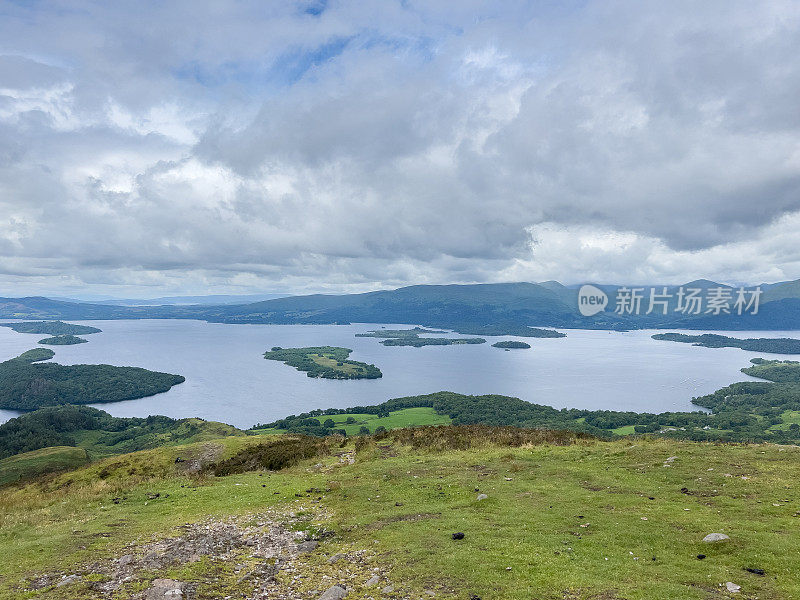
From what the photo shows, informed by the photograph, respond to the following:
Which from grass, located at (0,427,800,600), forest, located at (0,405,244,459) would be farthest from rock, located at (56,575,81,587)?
forest, located at (0,405,244,459)

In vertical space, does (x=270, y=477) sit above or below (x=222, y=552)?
below

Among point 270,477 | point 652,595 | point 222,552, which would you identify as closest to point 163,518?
point 222,552

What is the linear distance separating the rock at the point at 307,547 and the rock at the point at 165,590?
159 inches

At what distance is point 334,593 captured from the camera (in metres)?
11.6

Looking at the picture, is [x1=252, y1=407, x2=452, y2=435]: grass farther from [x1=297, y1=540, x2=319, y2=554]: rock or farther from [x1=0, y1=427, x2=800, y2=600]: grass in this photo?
[x1=297, y1=540, x2=319, y2=554]: rock

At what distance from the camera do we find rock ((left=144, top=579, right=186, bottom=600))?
1179 centimetres

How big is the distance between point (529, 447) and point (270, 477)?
16.8 m

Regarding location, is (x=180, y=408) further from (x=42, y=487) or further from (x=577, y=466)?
(x=577, y=466)

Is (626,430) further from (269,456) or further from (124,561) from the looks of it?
(124,561)

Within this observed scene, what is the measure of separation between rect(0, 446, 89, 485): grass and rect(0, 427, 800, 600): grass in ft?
209

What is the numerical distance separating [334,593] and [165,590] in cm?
496

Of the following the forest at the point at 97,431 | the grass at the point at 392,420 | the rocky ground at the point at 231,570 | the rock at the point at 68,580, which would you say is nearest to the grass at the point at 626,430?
the grass at the point at 392,420

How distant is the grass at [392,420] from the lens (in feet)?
446

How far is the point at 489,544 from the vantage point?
13.6m
